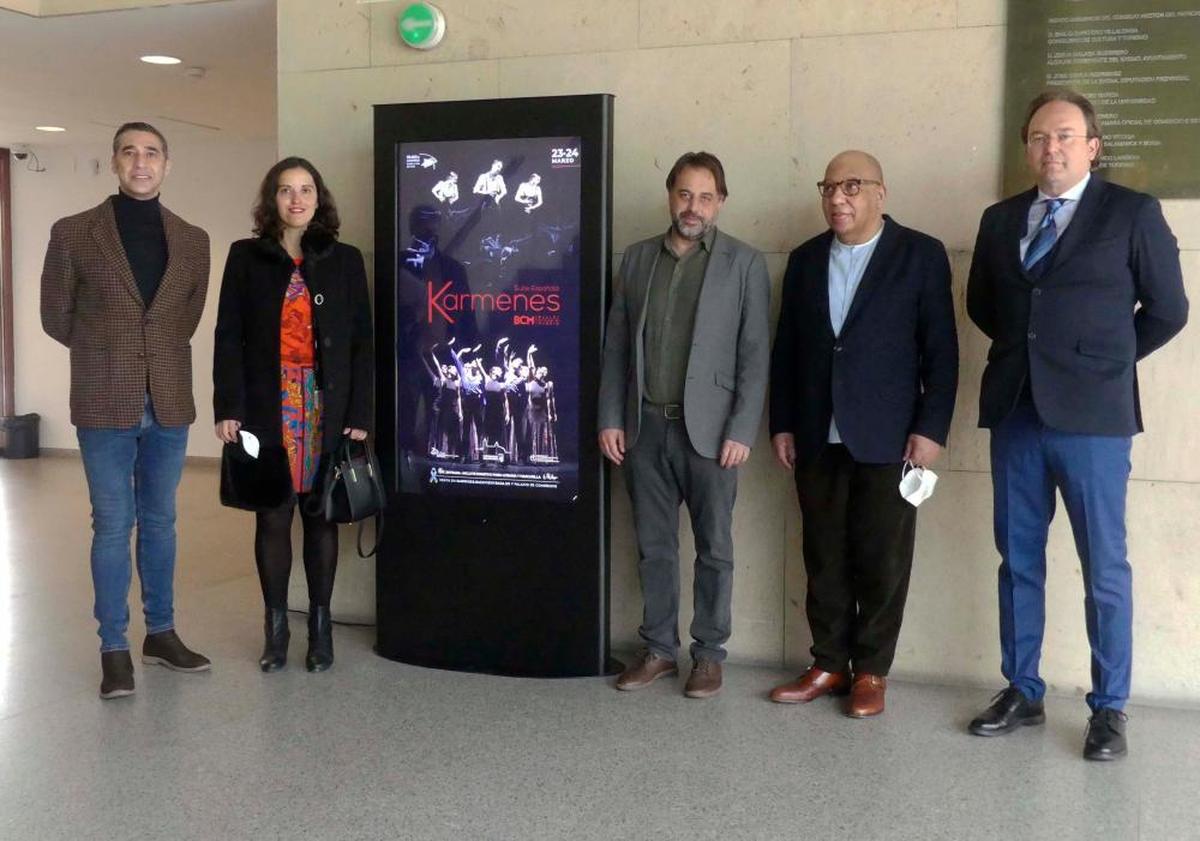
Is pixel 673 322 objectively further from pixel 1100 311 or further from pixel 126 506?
pixel 126 506

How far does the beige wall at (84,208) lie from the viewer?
9891 millimetres

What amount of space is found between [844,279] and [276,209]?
190 centimetres

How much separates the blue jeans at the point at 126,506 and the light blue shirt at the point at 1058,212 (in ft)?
9.06

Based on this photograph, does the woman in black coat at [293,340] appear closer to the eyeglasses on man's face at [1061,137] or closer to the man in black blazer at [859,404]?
the man in black blazer at [859,404]

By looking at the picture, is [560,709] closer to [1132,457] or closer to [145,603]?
[145,603]

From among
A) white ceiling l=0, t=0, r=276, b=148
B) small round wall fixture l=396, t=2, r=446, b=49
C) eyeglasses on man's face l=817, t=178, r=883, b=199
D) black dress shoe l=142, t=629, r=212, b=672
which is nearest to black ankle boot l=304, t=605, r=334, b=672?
black dress shoe l=142, t=629, r=212, b=672

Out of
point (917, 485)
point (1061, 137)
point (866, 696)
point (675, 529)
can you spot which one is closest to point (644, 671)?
point (675, 529)

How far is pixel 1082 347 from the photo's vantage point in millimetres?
3340

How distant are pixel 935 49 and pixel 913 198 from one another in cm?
49

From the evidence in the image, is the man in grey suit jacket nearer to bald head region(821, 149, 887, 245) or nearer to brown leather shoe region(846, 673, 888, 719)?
bald head region(821, 149, 887, 245)

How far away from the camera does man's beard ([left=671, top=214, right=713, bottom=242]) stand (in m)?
3.82

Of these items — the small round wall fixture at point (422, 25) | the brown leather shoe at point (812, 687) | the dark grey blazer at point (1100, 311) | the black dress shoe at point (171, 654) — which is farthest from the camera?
the small round wall fixture at point (422, 25)

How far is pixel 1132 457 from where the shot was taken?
12.5 ft

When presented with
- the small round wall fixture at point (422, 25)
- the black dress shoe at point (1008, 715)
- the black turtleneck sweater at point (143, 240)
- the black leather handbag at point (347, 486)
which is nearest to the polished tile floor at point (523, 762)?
the black dress shoe at point (1008, 715)
